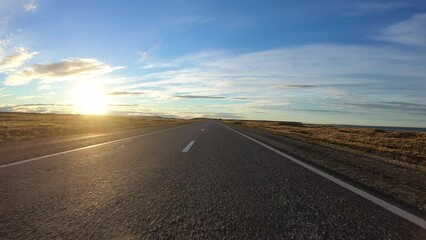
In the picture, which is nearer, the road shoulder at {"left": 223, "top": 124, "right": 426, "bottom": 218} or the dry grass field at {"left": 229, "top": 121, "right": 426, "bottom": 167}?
the road shoulder at {"left": 223, "top": 124, "right": 426, "bottom": 218}

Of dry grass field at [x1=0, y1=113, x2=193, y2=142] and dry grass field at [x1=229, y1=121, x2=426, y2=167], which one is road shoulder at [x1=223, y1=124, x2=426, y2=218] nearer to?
dry grass field at [x1=229, y1=121, x2=426, y2=167]

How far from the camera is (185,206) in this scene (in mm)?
4453

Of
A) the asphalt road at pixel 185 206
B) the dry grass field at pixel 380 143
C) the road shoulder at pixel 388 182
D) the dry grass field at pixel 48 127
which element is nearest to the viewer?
the asphalt road at pixel 185 206

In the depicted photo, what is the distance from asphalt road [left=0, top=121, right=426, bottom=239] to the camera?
11.5 feet

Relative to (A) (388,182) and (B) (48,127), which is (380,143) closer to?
(A) (388,182)

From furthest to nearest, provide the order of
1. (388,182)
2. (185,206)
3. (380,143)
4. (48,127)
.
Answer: (48,127) < (380,143) < (388,182) < (185,206)

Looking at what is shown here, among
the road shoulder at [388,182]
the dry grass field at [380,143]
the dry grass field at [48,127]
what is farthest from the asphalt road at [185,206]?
the dry grass field at [48,127]

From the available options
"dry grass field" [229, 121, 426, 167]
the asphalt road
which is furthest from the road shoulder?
"dry grass field" [229, 121, 426, 167]

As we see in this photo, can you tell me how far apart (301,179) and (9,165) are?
642 cm

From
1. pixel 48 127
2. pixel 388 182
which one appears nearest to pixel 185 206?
pixel 388 182

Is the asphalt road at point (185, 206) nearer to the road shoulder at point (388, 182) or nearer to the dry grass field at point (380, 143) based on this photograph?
the road shoulder at point (388, 182)

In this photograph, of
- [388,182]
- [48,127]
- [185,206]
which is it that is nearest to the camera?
[185,206]

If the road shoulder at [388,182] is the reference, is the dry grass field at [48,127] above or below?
below

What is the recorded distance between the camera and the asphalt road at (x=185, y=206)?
3.50 metres
